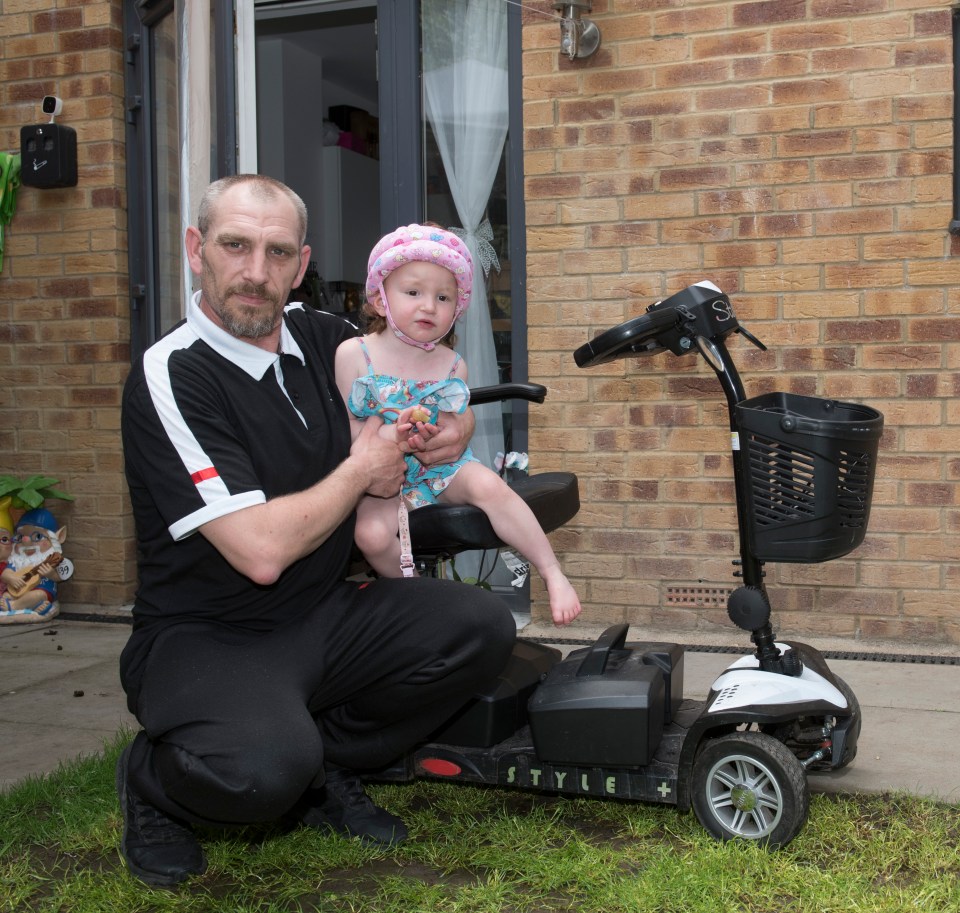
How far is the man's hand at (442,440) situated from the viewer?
2.82 meters

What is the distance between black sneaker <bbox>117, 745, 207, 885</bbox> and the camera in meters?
2.63

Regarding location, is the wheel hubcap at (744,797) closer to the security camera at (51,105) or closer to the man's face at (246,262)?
the man's face at (246,262)

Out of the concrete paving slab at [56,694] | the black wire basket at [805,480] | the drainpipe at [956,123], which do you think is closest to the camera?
the black wire basket at [805,480]

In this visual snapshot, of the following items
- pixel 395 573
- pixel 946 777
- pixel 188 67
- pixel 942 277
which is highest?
pixel 188 67

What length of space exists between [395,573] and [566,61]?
2634 mm

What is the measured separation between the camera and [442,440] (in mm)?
2914

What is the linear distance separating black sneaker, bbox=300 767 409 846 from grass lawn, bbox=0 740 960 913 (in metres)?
0.04

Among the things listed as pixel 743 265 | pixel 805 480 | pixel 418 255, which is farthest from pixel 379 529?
pixel 743 265

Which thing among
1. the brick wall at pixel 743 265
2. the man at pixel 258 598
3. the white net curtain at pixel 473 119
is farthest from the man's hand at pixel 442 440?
the white net curtain at pixel 473 119

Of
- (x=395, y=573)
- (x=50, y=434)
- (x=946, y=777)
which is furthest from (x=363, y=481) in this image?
(x=50, y=434)

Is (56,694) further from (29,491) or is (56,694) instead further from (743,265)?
(743,265)

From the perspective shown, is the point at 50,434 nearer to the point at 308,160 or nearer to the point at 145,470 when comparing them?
the point at 308,160

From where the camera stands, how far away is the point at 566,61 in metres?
4.73

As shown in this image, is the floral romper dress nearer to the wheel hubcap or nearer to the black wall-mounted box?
the wheel hubcap
